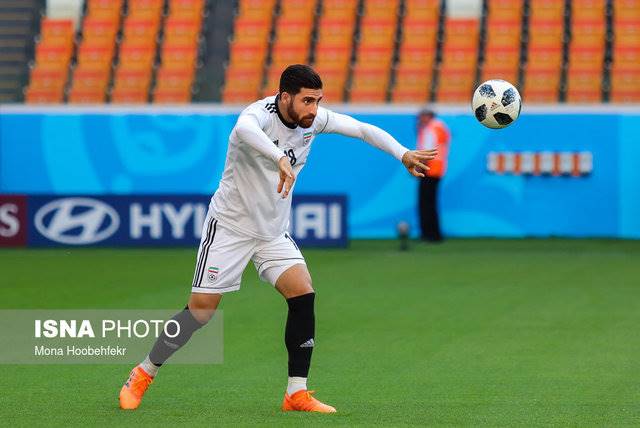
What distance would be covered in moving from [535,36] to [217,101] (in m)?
5.09

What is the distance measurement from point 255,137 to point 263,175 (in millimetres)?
492

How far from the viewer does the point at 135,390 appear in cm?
757

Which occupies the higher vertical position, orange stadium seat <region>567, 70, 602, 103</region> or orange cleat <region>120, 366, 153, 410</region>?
orange stadium seat <region>567, 70, 602, 103</region>

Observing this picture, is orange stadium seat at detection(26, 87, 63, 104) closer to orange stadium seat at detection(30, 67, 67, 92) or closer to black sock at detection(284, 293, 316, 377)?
orange stadium seat at detection(30, 67, 67, 92)

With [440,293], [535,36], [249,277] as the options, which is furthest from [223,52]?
[440,293]

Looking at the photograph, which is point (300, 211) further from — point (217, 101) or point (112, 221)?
point (217, 101)

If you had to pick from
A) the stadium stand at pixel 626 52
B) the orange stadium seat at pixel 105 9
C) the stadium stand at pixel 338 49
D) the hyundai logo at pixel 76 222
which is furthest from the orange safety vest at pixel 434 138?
the orange stadium seat at pixel 105 9

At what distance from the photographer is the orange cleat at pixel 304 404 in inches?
293

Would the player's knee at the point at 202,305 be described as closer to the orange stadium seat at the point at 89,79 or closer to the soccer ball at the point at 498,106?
the soccer ball at the point at 498,106

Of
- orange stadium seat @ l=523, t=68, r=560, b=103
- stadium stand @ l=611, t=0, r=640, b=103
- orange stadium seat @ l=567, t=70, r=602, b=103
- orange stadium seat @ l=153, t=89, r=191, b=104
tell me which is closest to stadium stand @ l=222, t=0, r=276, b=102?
orange stadium seat @ l=153, t=89, r=191, b=104

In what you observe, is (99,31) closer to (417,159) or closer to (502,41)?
(502,41)

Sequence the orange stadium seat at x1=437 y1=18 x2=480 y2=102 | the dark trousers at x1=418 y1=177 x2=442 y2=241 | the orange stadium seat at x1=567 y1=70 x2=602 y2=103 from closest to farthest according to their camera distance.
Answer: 1. the dark trousers at x1=418 y1=177 x2=442 y2=241
2. the orange stadium seat at x1=567 y1=70 x2=602 y2=103
3. the orange stadium seat at x1=437 y1=18 x2=480 y2=102

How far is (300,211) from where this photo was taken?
18031mm

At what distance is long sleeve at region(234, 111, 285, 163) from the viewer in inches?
275
